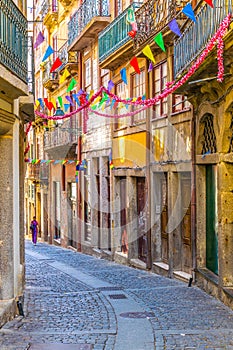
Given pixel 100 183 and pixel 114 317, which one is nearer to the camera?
pixel 114 317

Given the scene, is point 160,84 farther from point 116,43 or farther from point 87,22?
point 87,22

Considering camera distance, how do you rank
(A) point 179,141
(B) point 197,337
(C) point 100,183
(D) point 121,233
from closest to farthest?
(B) point 197,337 → (A) point 179,141 → (D) point 121,233 → (C) point 100,183

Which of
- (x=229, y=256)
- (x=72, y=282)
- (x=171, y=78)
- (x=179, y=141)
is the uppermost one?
(x=171, y=78)

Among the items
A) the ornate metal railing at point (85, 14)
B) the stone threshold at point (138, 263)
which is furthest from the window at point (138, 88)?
the ornate metal railing at point (85, 14)

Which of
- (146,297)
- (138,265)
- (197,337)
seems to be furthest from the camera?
(138,265)

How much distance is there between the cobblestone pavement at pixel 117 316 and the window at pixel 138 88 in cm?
470

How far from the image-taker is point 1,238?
1137 cm

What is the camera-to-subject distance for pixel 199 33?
1273 cm

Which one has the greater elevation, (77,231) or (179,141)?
(179,141)

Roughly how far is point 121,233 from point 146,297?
26.1ft

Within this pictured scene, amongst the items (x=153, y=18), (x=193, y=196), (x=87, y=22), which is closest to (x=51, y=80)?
(x=87, y=22)

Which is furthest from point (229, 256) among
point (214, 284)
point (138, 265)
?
point (138, 265)

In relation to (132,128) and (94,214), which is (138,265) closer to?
(132,128)

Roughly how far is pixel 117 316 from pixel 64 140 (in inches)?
733
